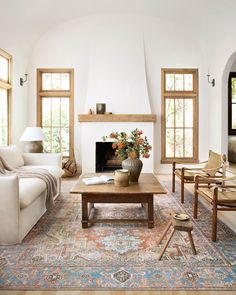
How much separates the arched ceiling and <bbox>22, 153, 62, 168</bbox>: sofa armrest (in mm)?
2242

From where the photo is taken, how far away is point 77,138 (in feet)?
23.7

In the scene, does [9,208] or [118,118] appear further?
[118,118]

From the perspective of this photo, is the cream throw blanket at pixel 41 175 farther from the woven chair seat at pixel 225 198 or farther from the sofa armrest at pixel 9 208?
the woven chair seat at pixel 225 198

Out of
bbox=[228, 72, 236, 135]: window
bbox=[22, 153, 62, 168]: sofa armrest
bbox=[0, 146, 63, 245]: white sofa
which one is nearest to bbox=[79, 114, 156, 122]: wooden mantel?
bbox=[22, 153, 62, 168]: sofa armrest

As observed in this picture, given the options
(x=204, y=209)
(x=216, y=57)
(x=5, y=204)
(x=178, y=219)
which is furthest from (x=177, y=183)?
(x=5, y=204)

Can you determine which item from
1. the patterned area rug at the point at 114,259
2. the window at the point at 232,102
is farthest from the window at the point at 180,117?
the patterned area rug at the point at 114,259

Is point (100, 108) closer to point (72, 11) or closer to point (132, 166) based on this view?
point (72, 11)

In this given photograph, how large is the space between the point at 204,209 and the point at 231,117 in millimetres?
4463

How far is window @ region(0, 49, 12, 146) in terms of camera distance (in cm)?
586

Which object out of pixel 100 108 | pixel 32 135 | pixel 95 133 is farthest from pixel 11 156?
pixel 100 108

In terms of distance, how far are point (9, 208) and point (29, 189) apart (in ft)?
1.40

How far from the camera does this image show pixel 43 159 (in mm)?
4973

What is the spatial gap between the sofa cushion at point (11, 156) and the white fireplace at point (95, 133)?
2.30 meters

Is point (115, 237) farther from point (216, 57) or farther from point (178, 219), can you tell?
point (216, 57)
